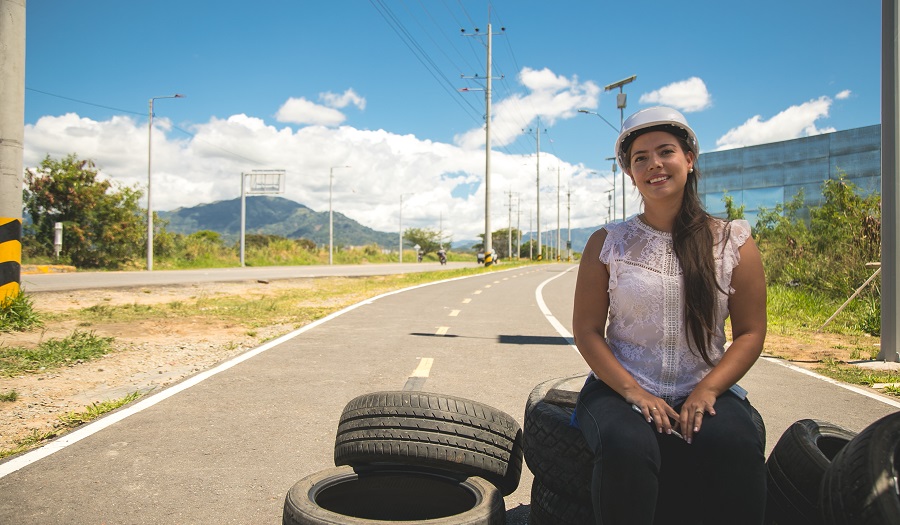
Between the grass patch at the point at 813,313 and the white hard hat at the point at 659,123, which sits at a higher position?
the white hard hat at the point at 659,123

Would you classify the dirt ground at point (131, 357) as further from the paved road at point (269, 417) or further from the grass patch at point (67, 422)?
the paved road at point (269, 417)

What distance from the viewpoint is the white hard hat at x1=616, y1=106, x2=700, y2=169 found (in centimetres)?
298

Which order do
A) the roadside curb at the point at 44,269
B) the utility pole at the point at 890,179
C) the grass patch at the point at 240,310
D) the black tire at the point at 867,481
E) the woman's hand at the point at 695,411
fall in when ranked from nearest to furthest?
the black tire at the point at 867,481 < the woman's hand at the point at 695,411 < the utility pole at the point at 890,179 < the grass patch at the point at 240,310 < the roadside curb at the point at 44,269

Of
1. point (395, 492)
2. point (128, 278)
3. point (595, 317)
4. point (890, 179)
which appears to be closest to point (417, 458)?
point (395, 492)

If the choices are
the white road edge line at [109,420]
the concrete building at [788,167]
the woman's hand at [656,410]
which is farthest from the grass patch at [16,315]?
the concrete building at [788,167]

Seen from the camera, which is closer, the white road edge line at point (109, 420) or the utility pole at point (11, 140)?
the white road edge line at point (109, 420)

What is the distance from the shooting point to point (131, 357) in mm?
8719

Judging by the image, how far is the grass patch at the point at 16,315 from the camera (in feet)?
33.6

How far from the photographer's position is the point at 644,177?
10.0 feet

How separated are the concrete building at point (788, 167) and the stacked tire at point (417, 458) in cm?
5569

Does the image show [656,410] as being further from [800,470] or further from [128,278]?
[128,278]

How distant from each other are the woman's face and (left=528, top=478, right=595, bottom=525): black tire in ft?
4.34

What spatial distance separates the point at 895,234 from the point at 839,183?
45.5 feet

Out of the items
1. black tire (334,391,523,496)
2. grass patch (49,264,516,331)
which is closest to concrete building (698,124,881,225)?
grass patch (49,264,516,331)
